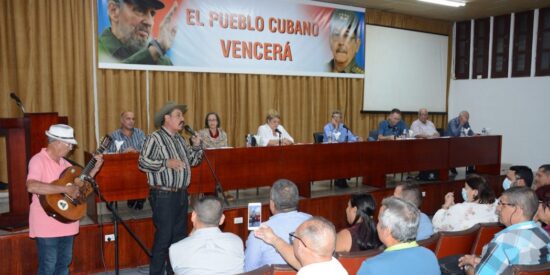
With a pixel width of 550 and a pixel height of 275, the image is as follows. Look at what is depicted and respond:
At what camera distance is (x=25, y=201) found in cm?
374

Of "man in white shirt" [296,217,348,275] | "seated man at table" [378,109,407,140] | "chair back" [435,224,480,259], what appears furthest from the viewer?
"seated man at table" [378,109,407,140]

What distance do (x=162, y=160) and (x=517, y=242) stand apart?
2325 millimetres

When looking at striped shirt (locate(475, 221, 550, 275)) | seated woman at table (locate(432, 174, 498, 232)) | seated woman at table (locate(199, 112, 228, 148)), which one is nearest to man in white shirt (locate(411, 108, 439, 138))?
seated woman at table (locate(199, 112, 228, 148))

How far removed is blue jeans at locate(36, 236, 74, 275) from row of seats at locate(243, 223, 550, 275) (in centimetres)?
181

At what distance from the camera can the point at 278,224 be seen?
2.40 metres

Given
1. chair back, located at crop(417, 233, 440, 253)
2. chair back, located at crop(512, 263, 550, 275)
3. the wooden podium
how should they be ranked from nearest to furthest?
chair back, located at crop(512, 263, 550, 275) → chair back, located at crop(417, 233, 440, 253) → the wooden podium

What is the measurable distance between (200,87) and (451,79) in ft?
19.5

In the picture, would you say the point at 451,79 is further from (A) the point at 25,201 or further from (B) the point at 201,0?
(A) the point at 25,201

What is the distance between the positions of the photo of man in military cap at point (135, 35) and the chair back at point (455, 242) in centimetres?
490

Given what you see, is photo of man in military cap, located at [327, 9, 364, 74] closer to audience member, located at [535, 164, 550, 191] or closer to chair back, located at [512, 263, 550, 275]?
audience member, located at [535, 164, 550, 191]

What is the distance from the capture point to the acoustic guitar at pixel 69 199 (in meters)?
2.92

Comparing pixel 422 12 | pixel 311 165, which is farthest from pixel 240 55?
pixel 422 12

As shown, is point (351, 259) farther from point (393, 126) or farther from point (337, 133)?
point (393, 126)

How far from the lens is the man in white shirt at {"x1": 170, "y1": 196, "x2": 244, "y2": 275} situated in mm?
2066
